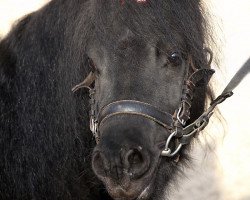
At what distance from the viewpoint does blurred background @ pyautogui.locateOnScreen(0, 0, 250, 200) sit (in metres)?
6.01

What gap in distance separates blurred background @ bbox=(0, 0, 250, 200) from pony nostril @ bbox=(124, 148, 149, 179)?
2.34 metres

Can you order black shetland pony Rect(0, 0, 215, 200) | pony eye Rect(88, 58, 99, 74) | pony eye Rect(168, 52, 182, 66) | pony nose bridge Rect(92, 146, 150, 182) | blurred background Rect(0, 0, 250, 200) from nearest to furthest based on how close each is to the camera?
pony nose bridge Rect(92, 146, 150, 182)
black shetland pony Rect(0, 0, 215, 200)
pony eye Rect(168, 52, 182, 66)
pony eye Rect(88, 58, 99, 74)
blurred background Rect(0, 0, 250, 200)

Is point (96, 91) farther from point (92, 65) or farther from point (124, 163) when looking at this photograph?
point (124, 163)

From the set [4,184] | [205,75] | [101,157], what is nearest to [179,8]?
[205,75]

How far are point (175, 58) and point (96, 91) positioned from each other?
0.50 metres

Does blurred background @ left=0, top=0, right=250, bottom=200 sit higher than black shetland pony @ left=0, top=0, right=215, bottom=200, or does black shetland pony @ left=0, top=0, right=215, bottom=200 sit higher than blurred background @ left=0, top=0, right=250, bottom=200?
black shetland pony @ left=0, top=0, right=215, bottom=200

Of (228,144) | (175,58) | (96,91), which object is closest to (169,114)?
(175,58)

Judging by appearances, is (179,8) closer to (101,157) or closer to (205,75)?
(205,75)

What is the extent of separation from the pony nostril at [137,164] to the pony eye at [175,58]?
585 millimetres

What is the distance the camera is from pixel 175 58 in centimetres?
282

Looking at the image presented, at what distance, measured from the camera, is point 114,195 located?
2.67 metres

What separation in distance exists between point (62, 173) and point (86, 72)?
698 millimetres

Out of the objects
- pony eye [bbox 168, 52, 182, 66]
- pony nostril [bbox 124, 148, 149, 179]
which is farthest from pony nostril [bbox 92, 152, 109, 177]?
pony eye [bbox 168, 52, 182, 66]

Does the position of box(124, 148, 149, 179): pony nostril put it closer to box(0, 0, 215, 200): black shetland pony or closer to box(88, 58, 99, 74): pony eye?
box(0, 0, 215, 200): black shetland pony
